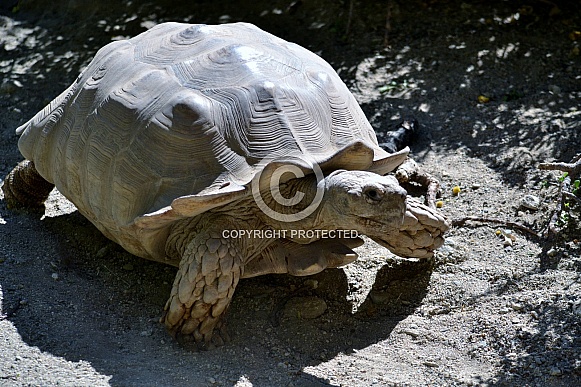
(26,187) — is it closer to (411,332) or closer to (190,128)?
(190,128)

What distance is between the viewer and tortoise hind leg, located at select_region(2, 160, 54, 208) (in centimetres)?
467

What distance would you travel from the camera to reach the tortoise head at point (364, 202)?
3.38 metres

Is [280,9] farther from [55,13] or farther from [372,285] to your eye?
[372,285]

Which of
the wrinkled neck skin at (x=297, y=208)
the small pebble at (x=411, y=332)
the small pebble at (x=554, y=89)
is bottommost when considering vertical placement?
the small pebble at (x=411, y=332)

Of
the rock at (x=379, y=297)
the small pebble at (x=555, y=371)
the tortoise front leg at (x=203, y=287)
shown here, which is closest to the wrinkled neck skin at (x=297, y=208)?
the tortoise front leg at (x=203, y=287)

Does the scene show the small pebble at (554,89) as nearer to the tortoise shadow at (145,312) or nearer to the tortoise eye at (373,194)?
the tortoise shadow at (145,312)

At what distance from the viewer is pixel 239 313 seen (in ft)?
12.8

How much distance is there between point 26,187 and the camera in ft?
15.5

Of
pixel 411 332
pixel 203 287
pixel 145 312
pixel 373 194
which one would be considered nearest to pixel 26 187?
pixel 145 312

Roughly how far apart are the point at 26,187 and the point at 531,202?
10.2 feet

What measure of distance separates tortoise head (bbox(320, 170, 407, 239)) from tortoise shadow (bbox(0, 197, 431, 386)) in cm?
61

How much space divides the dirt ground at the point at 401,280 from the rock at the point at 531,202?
4 centimetres

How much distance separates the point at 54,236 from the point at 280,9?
3554mm

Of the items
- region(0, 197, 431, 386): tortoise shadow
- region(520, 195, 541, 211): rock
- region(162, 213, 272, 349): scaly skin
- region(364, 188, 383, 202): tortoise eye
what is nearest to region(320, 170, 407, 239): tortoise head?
region(364, 188, 383, 202): tortoise eye
